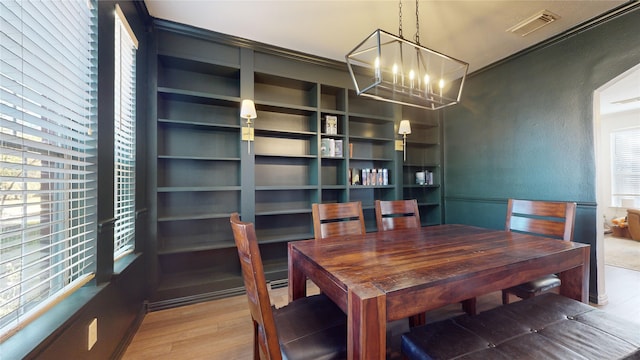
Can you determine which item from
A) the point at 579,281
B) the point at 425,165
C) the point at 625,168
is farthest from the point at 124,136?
the point at 625,168

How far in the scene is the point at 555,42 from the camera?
2.60 meters

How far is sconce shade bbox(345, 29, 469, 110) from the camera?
1535 millimetres

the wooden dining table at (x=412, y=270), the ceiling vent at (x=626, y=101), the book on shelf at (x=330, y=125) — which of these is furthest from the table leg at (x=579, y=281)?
the ceiling vent at (x=626, y=101)

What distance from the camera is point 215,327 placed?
198cm

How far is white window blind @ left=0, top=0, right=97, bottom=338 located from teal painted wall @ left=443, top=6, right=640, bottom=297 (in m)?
3.94

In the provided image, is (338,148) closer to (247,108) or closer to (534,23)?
(247,108)

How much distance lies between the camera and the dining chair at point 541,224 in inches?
67.0

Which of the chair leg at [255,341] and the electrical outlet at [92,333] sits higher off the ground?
the electrical outlet at [92,333]

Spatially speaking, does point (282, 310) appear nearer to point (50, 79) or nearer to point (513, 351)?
point (513, 351)

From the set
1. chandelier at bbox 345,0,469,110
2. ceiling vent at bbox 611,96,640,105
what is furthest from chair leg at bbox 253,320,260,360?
ceiling vent at bbox 611,96,640,105

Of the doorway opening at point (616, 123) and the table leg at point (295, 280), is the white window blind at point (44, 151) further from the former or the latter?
the doorway opening at point (616, 123)

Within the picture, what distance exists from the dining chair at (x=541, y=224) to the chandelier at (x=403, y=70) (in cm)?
105

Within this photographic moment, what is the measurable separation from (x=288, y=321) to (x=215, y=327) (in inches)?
46.4

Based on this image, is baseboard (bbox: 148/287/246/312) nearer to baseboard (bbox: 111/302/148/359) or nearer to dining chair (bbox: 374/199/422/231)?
baseboard (bbox: 111/302/148/359)
